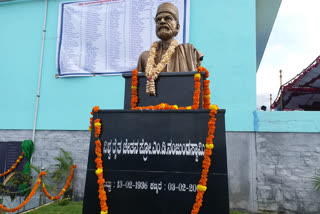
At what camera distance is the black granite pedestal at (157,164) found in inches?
70.7

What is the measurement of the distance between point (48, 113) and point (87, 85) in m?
1.16

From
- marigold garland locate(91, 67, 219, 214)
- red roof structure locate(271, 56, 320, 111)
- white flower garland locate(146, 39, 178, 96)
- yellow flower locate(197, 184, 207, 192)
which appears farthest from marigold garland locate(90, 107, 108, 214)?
red roof structure locate(271, 56, 320, 111)

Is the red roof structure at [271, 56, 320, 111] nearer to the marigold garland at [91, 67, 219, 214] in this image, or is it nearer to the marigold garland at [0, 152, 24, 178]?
the marigold garland at [91, 67, 219, 214]

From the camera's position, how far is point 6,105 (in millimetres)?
5672

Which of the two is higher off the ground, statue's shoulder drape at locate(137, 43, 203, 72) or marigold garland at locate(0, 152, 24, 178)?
statue's shoulder drape at locate(137, 43, 203, 72)

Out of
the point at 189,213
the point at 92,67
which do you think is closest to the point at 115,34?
the point at 92,67

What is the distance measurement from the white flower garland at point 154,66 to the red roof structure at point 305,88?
22.8ft

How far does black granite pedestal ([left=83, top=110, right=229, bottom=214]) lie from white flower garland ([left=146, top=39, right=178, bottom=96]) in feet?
1.08

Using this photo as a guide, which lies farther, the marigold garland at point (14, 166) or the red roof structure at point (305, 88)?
the red roof structure at point (305, 88)

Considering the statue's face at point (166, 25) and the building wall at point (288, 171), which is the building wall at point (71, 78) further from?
the statue's face at point (166, 25)

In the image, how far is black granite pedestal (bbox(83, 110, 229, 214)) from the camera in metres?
1.80

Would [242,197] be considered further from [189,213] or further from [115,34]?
[115,34]

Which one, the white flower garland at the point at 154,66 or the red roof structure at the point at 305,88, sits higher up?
the red roof structure at the point at 305,88

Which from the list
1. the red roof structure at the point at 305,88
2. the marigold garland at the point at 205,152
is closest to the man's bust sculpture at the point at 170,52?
the marigold garland at the point at 205,152
